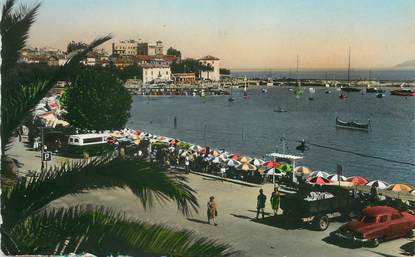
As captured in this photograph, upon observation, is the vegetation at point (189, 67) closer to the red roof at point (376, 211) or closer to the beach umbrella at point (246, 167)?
the beach umbrella at point (246, 167)

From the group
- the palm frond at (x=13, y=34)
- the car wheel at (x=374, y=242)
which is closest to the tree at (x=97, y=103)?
the car wheel at (x=374, y=242)

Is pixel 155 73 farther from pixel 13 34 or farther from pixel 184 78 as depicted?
pixel 13 34

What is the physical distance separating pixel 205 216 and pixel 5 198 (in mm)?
11232

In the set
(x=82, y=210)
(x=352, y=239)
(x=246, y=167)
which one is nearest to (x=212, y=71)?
(x=246, y=167)

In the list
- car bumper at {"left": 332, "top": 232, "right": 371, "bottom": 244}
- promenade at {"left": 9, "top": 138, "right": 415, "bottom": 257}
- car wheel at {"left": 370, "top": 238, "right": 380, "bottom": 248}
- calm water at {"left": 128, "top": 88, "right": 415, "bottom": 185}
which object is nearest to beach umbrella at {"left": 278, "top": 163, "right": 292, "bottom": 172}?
promenade at {"left": 9, "top": 138, "right": 415, "bottom": 257}

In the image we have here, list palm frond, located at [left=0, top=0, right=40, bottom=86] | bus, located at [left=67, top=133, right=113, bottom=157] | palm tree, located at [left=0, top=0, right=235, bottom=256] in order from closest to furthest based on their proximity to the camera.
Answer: palm tree, located at [left=0, top=0, right=235, bottom=256]
palm frond, located at [left=0, top=0, right=40, bottom=86]
bus, located at [left=67, top=133, right=113, bottom=157]

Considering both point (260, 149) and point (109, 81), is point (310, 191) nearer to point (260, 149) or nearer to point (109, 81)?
point (109, 81)

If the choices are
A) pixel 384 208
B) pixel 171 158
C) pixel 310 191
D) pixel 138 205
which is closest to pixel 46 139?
pixel 171 158

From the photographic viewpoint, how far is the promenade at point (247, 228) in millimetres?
12445

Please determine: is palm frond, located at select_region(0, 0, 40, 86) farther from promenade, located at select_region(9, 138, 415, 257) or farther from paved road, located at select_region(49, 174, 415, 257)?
paved road, located at select_region(49, 174, 415, 257)

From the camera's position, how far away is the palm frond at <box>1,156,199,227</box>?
A: 466 centimetres

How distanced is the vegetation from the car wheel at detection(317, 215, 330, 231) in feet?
544

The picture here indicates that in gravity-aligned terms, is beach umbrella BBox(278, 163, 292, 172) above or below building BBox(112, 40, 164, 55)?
Answer: below

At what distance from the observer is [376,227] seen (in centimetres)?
1277
